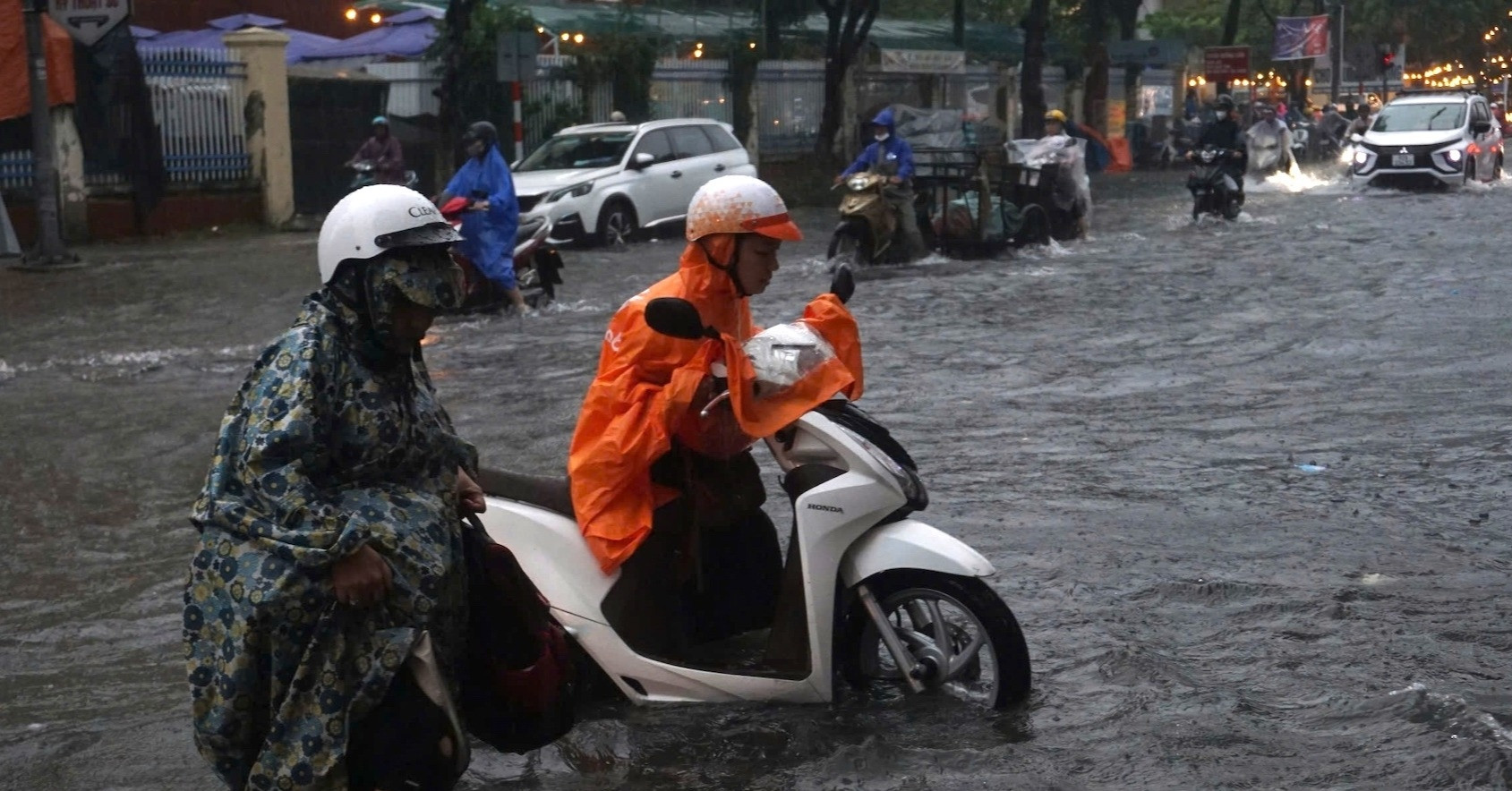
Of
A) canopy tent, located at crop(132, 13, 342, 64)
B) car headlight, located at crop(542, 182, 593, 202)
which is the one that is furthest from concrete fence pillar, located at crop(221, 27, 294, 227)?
canopy tent, located at crop(132, 13, 342, 64)

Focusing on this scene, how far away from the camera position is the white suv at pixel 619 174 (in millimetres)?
20219

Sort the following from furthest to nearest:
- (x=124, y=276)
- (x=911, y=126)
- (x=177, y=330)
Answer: (x=911, y=126) < (x=124, y=276) < (x=177, y=330)

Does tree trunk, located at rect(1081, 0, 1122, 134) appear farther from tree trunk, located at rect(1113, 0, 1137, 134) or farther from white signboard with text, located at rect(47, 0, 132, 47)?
white signboard with text, located at rect(47, 0, 132, 47)

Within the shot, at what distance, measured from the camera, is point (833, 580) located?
4.45m

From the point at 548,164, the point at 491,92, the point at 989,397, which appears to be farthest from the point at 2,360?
the point at 491,92

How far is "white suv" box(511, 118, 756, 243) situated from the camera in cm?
2022

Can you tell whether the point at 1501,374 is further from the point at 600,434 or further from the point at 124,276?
the point at 124,276

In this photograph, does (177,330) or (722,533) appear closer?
(722,533)

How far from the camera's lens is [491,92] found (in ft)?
88.3

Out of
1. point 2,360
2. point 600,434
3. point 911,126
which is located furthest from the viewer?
point 911,126

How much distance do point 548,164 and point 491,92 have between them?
598cm

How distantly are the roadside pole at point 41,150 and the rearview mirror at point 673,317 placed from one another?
14.4 m

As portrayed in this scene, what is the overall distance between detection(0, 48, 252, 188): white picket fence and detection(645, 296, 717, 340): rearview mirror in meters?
17.7

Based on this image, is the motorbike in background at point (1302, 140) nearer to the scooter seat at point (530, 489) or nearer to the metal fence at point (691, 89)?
the metal fence at point (691, 89)
